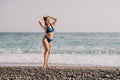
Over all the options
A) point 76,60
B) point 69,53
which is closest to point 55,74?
point 76,60

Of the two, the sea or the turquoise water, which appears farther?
the turquoise water

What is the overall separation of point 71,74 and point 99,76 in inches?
35.1

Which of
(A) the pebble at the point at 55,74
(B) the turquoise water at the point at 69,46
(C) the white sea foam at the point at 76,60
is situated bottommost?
(B) the turquoise water at the point at 69,46

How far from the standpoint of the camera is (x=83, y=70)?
42.0 ft

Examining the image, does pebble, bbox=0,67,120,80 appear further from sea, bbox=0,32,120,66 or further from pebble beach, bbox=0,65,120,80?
sea, bbox=0,32,120,66

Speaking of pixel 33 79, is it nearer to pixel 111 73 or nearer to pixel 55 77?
pixel 55 77

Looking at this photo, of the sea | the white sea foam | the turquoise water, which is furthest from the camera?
the turquoise water

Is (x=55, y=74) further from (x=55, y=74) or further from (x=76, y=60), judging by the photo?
(x=76, y=60)

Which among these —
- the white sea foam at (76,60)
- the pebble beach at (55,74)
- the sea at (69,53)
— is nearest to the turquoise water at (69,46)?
the sea at (69,53)

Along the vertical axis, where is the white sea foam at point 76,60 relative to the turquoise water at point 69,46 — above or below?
above

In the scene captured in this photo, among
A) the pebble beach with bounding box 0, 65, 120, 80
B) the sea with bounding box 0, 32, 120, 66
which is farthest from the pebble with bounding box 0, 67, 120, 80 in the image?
the sea with bounding box 0, 32, 120, 66

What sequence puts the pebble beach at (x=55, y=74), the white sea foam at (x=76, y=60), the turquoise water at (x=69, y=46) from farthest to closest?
1. the turquoise water at (x=69, y=46)
2. the white sea foam at (x=76, y=60)
3. the pebble beach at (x=55, y=74)

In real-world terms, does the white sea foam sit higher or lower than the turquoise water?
higher

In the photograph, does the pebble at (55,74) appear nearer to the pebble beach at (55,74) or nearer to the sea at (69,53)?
the pebble beach at (55,74)
